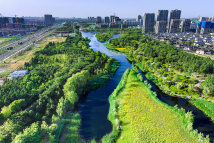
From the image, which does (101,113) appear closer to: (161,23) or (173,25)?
(161,23)

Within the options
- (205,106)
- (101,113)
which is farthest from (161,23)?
(101,113)

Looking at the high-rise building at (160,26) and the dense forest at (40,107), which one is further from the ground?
the high-rise building at (160,26)

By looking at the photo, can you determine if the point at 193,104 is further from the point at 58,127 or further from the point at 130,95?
A: the point at 58,127

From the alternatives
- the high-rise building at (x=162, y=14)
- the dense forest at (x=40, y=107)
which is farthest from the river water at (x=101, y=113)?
the high-rise building at (x=162, y=14)

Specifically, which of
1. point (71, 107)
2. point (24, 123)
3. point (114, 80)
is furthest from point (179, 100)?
point (24, 123)

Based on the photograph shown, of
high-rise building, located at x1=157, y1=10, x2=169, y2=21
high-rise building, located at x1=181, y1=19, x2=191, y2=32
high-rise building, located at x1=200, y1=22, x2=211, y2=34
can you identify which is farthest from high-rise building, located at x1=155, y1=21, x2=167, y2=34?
high-rise building, located at x1=200, y1=22, x2=211, y2=34

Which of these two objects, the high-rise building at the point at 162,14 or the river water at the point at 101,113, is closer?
the river water at the point at 101,113

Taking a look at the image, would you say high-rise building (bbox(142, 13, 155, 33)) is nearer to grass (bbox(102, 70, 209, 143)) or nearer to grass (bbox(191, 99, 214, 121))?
grass (bbox(102, 70, 209, 143))

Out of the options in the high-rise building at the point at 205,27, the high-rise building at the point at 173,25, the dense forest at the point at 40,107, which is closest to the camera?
the dense forest at the point at 40,107

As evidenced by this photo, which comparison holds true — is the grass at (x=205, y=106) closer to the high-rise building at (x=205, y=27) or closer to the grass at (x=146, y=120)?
the grass at (x=146, y=120)
